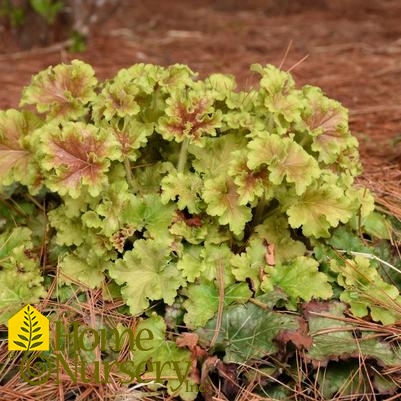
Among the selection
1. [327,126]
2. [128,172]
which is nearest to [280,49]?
[327,126]

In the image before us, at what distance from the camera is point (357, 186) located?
8.61 feet

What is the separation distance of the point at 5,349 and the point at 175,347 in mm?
616

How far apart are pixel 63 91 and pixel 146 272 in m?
0.86

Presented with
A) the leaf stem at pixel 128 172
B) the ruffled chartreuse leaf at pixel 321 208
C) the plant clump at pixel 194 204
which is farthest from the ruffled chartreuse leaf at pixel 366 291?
the leaf stem at pixel 128 172

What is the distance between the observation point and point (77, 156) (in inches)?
85.4

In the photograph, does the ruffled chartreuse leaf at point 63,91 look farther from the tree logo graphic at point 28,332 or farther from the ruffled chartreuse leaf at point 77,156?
the tree logo graphic at point 28,332

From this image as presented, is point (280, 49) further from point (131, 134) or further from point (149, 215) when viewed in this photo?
point (149, 215)

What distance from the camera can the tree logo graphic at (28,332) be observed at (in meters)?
1.99

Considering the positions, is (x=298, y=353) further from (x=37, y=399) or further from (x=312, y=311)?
(x=37, y=399)

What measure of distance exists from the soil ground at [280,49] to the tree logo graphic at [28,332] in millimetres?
1625

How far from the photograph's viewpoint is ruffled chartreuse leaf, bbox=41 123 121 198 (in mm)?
2127

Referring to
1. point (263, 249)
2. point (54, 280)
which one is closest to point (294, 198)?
point (263, 249)

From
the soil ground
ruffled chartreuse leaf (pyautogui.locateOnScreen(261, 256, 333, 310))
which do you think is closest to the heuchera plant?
ruffled chartreuse leaf (pyautogui.locateOnScreen(261, 256, 333, 310))

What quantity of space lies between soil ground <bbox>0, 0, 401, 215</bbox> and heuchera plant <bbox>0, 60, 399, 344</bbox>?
59 centimetres
